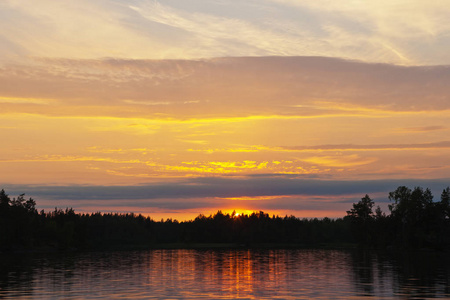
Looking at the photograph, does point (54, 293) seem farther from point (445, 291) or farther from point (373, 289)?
point (445, 291)

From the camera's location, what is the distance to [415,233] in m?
196

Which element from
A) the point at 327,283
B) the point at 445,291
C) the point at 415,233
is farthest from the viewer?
the point at 415,233

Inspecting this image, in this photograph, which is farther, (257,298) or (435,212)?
(435,212)

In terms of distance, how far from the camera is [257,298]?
168 feet

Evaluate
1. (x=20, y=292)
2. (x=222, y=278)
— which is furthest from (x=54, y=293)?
(x=222, y=278)

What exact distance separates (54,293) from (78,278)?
1928 cm

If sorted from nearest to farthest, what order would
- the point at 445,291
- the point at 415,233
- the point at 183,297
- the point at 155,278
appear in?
the point at 183,297 → the point at 445,291 → the point at 155,278 → the point at 415,233

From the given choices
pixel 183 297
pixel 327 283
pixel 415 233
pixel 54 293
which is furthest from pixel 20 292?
pixel 415 233

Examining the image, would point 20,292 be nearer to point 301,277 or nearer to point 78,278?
point 78,278

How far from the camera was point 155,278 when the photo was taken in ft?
245

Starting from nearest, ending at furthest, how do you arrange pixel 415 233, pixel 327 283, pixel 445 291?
pixel 445 291, pixel 327 283, pixel 415 233

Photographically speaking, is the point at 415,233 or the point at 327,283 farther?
the point at 415,233

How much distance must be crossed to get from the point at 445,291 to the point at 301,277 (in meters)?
23.1

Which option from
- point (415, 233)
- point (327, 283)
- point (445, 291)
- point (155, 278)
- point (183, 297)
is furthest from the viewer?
point (415, 233)
